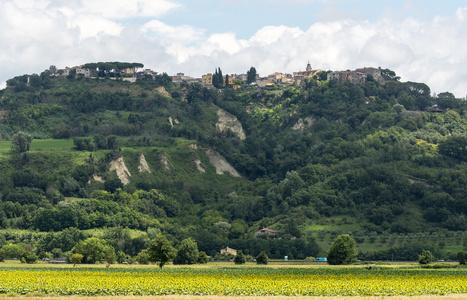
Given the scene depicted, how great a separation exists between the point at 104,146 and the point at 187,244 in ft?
276

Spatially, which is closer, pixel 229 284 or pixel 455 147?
pixel 229 284

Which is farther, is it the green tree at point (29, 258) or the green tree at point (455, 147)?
the green tree at point (455, 147)

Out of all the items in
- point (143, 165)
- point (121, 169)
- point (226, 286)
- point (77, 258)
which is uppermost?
point (143, 165)

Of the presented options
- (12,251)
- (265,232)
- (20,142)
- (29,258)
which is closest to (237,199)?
(265,232)

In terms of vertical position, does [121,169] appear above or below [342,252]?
above

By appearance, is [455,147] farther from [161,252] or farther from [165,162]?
[161,252]

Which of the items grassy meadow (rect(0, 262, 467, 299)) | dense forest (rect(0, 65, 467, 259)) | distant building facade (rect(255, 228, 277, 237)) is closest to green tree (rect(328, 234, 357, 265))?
dense forest (rect(0, 65, 467, 259))

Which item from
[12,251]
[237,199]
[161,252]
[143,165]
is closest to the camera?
[161,252]

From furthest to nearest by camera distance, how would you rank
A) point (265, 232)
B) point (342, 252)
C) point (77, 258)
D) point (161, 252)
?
1. point (265, 232)
2. point (342, 252)
3. point (77, 258)
4. point (161, 252)

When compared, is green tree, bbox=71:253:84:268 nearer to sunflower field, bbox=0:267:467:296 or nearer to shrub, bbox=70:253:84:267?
shrub, bbox=70:253:84:267

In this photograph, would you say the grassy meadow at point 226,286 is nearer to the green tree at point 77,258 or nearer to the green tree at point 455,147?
the green tree at point 77,258

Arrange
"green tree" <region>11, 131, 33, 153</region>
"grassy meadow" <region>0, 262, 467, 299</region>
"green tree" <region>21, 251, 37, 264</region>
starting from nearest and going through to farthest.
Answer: "grassy meadow" <region>0, 262, 467, 299</region> → "green tree" <region>21, 251, 37, 264</region> → "green tree" <region>11, 131, 33, 153</region>

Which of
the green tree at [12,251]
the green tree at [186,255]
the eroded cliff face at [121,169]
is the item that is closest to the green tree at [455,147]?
the eroded cliff face at [121,169]

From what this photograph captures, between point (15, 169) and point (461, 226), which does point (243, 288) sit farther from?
point (15, 169)
